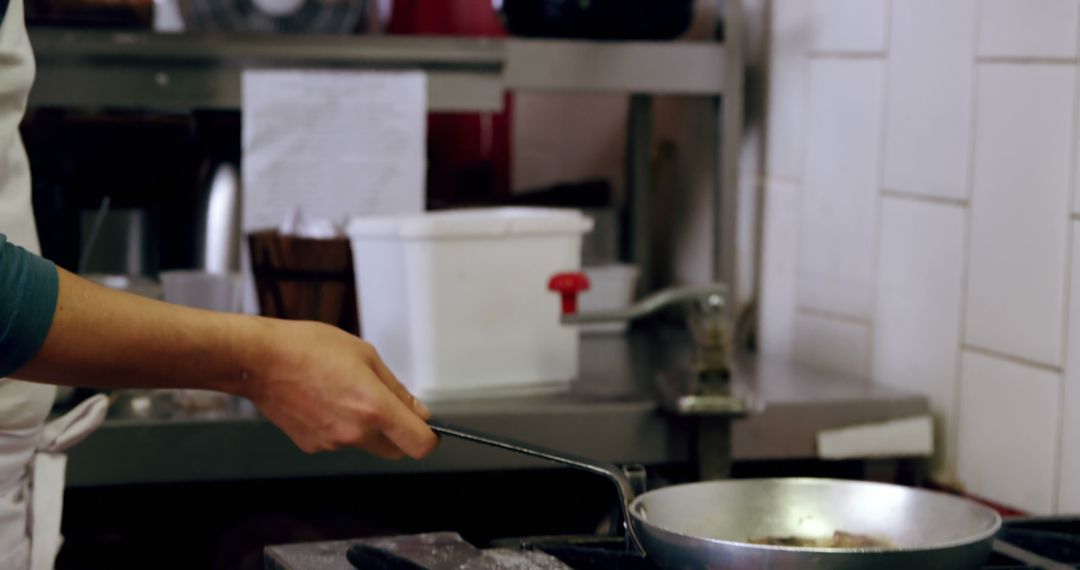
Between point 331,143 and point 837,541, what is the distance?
112 cm

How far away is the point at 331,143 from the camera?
1.93 m

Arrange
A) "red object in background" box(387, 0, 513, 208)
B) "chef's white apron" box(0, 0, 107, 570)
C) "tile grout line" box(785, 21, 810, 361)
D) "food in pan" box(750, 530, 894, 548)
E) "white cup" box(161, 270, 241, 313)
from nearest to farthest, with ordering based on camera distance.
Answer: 1. "food in pan" box(750, 530, 894, 548)
2. "chef's white apron" box(0, 0, 107, 570)
3. "white cup" box(161, 270, 241, 313)
4. "tile grout line" box(785, 21, 810, 361)
5. "red object in background" box(387, 0, 513, 208)

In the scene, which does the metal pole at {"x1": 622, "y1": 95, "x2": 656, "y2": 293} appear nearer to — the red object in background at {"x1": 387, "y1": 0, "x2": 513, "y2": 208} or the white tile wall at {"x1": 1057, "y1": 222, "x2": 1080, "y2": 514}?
the red object in background at {"x1": 387, "y1": 0, "x2": 513, "y2": 208}

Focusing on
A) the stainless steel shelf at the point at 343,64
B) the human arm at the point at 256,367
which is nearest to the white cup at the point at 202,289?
the stainless steel shelf at the point at 343,64

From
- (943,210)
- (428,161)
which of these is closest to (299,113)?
(428,161)

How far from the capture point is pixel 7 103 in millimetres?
1172

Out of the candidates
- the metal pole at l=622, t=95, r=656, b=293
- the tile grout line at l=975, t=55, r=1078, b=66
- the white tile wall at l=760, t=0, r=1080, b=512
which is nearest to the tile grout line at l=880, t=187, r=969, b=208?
the white tile wall at l=760, t=0, r=1080, b=512

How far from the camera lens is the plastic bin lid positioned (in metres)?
1.65

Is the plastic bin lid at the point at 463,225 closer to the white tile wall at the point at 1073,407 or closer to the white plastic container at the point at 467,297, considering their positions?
the white plastic container at the point at 467,297

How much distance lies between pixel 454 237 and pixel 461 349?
138mm

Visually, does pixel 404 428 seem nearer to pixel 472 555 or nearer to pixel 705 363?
pixel 472 555

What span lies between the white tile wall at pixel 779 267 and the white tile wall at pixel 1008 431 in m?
0.42

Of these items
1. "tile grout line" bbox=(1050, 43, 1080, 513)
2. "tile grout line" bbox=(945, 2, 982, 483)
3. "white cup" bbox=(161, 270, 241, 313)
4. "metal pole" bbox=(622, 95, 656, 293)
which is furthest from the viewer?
"metal pole" bbox=(622, 95, 656, 293)

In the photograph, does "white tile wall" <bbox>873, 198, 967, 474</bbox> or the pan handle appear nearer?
the pan handle
